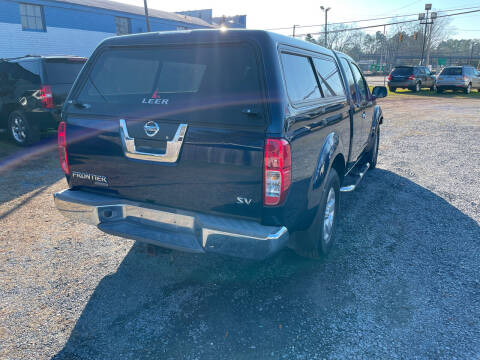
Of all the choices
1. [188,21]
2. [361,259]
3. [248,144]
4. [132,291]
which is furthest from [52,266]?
[188,21]

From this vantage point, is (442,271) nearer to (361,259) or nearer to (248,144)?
(361,259)

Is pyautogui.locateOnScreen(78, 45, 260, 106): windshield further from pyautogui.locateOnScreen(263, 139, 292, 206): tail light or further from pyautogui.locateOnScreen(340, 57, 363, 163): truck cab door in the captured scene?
pyautogui.locateOnScreen(340, 57, 363, 163): truck cab door

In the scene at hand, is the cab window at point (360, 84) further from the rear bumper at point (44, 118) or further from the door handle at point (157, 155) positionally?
the rear bumper at point (44, 118)

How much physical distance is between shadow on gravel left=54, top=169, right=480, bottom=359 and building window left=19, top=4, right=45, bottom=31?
2416cm

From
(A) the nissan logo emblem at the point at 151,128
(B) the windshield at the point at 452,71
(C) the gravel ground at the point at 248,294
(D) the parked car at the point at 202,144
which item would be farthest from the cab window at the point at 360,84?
(B) the windshield at the point at 452,71

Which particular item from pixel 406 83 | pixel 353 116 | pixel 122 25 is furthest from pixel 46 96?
pixel 122 25

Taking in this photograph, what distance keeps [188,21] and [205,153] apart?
121 feet

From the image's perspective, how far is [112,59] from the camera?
133 inches

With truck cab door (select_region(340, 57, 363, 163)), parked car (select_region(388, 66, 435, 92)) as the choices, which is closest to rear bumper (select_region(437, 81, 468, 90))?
parked car (select_region(388, 66, 435, 92))

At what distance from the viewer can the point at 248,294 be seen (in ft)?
10.4

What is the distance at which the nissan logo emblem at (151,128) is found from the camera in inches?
111

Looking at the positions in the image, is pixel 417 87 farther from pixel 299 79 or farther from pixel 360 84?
pixel 299 79

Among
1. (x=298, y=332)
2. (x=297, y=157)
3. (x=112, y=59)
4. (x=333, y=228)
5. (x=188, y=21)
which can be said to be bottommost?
(x=298, y=332)

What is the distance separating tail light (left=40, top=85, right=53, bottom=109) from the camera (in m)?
7.87
